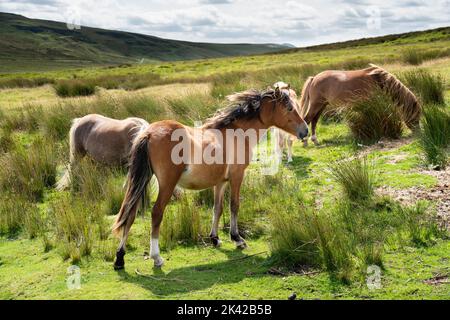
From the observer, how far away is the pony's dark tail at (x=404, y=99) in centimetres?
1045

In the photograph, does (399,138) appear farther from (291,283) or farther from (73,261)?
(73,261)

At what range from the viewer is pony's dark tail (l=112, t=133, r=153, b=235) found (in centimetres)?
557

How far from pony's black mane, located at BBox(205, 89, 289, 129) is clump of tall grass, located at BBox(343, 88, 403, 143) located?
422 centimetres

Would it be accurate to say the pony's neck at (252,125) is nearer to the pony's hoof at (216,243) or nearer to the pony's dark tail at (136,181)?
the pony's dark tail at (136,181)

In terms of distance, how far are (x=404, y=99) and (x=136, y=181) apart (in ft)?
23.6

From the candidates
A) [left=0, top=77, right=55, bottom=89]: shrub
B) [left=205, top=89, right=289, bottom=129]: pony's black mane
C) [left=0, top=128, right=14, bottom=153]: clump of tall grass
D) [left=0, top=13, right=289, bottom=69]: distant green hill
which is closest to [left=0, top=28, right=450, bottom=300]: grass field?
[left=205, top=89, right=289, bottom=129]: pony's black mane

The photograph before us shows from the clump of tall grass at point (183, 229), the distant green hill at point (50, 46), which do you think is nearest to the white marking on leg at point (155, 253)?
the clump of tall grass at point (183, 229)

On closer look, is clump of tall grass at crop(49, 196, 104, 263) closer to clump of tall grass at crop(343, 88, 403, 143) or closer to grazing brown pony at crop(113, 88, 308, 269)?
grazing brown pony at crop(113, 88, 308, 269)

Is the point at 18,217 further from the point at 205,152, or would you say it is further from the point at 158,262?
the point at 205,152

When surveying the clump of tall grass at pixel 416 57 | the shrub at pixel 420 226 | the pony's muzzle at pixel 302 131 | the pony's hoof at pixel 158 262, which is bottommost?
the pony's hoof at pixel 158 262

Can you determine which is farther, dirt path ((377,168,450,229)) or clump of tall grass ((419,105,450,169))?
clump of tall grass ((419,105,450,169))

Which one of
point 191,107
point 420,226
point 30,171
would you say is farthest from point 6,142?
point 420,226

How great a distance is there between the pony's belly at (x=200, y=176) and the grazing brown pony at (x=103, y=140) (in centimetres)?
350
